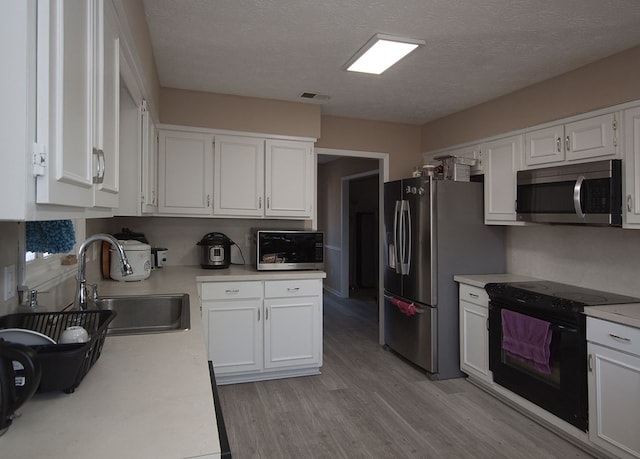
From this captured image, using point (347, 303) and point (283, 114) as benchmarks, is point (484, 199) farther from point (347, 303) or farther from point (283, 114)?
point (347, 303)

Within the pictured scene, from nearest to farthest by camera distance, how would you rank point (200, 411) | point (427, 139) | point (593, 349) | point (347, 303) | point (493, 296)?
point (200, 411), point (593, 349), point (493, 296), point (427, 139), point (347, 303)

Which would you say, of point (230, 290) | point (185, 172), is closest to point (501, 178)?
point (230, 290)

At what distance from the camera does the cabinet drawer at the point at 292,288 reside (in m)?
3.19

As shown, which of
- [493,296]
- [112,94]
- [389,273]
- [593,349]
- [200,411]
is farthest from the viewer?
[389,273]

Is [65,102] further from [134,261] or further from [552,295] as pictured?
[552,295]

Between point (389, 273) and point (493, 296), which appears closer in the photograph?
point (493, 296)

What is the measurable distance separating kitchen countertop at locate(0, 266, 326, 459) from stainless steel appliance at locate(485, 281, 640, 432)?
220cm

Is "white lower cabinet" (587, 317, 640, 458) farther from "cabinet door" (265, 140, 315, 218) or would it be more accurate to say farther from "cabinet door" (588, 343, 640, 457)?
"cabinet door" (265, 140, 315, 218)

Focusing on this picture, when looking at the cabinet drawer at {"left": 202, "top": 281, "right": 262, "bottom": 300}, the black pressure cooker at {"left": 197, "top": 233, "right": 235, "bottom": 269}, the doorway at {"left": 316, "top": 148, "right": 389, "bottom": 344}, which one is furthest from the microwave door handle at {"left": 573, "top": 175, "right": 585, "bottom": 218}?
the doorway at {"left": 316, "top": 148, "right": 389, "bottom": 344}

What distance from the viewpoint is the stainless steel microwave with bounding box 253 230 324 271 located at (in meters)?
3.29

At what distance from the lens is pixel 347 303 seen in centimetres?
635

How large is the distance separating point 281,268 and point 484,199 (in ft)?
6.25

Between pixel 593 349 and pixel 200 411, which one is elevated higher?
pixel 200 411

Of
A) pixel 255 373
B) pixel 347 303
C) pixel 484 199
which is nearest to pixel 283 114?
pixel 484 199
